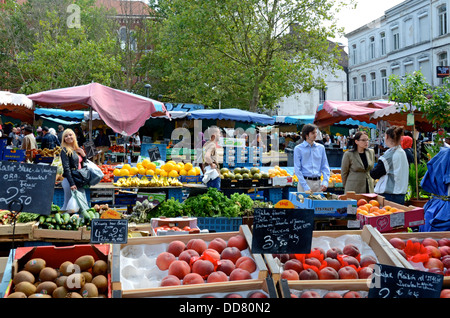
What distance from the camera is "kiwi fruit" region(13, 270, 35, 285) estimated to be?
108 inches

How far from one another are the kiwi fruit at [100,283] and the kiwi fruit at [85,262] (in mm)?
169

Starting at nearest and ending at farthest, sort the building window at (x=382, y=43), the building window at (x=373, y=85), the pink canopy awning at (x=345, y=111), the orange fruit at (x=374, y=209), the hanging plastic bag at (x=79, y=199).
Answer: the orange fruit at (x=374, y=209)
the hanging plastic bag at (x=79, y=199)
the pink canopy awning at (x=345, y=111)
the building window at (x=382, y=43)
the building window at (x=373, y=85)

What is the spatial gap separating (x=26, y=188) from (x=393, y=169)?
14.8 ft

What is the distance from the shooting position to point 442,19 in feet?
98.9

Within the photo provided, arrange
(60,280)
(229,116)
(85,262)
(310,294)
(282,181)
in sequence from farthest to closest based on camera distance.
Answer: (229,116) → (282,181) → (85,262) → (60,280) → (310,294)

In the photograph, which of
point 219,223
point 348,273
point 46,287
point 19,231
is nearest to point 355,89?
point 219,223

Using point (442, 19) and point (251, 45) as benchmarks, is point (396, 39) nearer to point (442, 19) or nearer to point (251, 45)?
point (442, 19)

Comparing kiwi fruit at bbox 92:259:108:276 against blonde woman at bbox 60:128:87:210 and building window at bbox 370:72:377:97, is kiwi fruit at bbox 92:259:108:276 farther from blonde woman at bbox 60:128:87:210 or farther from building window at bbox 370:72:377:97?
building window at bbox 370:72:377:97

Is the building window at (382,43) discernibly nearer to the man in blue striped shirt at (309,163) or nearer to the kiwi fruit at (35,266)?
the man in blue striped shirt at (309,163)

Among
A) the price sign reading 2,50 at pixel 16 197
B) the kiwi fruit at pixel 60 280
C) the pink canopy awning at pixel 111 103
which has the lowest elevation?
the kiwi fruit at pixel 60 280

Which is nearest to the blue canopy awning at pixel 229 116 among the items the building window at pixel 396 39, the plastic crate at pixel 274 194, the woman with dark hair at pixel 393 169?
the plastic crate at pixel 274 194

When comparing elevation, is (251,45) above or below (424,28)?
below

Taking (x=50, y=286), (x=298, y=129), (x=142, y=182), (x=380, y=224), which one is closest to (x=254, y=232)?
(x=50, y=286)

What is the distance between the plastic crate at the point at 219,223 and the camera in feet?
19.4
